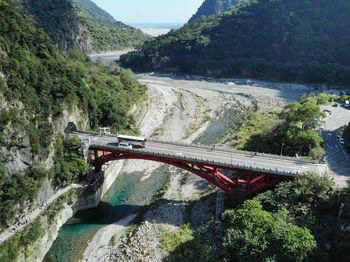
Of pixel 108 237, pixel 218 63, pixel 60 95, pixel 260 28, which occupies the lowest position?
pixel 108 237

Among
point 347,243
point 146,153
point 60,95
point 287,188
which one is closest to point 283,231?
point 347,243

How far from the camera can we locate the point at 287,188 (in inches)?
1119

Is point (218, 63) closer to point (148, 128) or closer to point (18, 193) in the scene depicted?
point (148, 128)

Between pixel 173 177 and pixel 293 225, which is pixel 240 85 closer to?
pixel 173 177

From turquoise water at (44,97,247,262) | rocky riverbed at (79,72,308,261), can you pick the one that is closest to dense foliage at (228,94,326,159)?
rocky riverbed at (79,72,308,261)

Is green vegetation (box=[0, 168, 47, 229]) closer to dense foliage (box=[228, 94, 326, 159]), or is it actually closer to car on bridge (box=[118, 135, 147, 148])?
car on bridge (box=[118, 135, 147, 148])

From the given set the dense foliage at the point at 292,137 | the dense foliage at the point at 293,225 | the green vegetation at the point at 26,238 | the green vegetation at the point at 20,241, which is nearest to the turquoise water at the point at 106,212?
the green vegetation at the point at 26,238

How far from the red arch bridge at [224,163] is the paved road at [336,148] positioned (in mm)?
2001

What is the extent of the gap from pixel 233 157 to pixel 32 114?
2806 cm

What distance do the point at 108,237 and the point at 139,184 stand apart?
40.3 feet

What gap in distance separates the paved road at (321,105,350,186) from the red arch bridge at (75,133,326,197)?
6.56 feet

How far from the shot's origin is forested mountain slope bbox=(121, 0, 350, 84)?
104 metres

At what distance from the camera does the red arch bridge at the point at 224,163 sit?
31164 millimetres

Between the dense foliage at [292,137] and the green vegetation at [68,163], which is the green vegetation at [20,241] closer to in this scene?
the green vegetation at [68,163]
